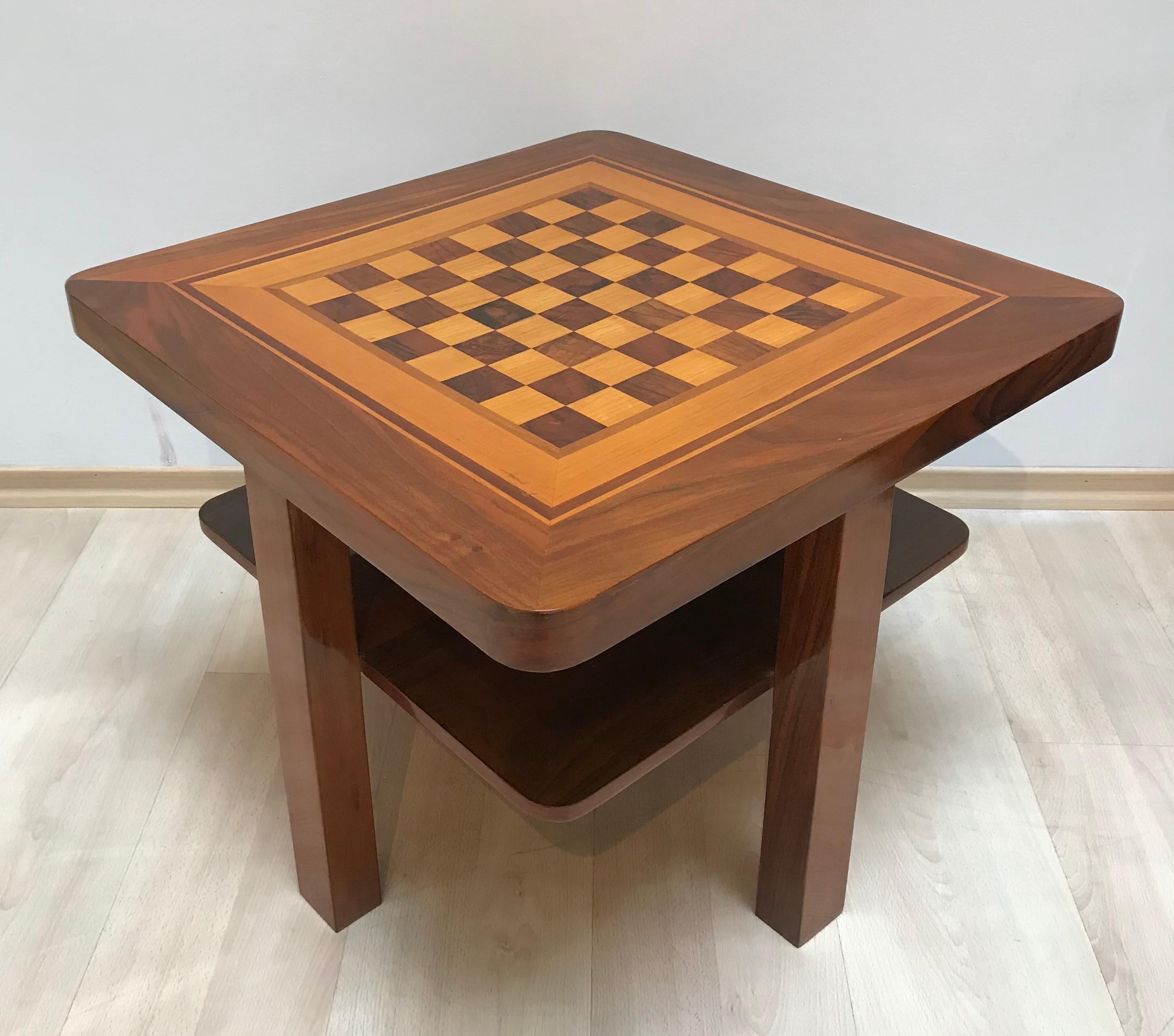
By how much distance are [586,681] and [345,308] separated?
1.29 ft

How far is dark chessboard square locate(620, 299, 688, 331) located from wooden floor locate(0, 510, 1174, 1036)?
0.60m

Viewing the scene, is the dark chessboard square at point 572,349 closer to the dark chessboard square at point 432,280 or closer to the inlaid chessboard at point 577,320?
the inlaid chessboard at point 577,320

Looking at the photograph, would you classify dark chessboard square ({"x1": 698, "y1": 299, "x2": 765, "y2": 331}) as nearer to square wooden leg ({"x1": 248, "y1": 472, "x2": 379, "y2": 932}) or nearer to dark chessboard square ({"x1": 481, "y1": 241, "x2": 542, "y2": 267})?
dark chessboard square ({"x1": 481, "y1": 241, "x2": 542, "y2": 267})

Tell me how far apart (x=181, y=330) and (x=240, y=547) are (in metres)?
0.27

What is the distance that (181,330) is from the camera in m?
0.98

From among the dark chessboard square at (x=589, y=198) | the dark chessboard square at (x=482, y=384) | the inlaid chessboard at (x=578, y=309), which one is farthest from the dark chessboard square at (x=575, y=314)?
the dark chessboard square at (x=589, y=198)

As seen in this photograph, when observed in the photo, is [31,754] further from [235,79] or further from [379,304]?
[235,79]

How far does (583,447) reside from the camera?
84 centimetres

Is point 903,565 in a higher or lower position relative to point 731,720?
higher

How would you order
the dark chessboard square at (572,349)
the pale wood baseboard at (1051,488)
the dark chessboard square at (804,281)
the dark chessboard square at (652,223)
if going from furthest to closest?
1. the pale wood baseboard at (1051,488)
2. the dark chessboard square at (652,223)
3. the dark chessboard square at (804,281)
4. the dark chessboard square at (572,349)

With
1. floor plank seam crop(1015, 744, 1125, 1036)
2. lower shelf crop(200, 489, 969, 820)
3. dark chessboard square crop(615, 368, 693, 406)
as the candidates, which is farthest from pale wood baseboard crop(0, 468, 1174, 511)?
dark chessboard square crop(615, 368, 693, 406)

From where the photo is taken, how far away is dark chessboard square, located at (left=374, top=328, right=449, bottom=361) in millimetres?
964

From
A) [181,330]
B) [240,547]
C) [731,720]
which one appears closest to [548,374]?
[181,330]

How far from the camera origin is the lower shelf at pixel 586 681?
0.99 meters
